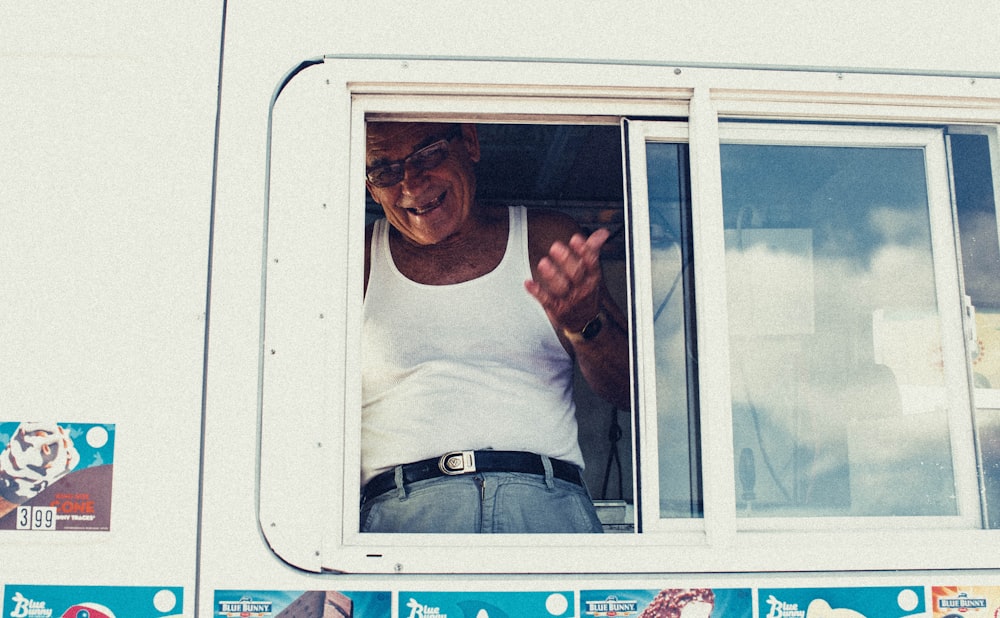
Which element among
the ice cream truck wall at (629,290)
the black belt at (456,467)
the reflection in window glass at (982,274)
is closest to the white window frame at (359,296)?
the ice cream truck wall at (629,290)

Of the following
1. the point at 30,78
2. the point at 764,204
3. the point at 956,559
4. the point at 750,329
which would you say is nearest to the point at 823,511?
the point at 956,559

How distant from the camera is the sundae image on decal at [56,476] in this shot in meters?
1.65

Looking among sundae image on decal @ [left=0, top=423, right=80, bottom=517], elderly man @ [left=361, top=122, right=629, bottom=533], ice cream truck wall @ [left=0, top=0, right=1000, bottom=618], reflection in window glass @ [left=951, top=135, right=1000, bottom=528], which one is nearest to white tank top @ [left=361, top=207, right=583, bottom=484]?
elderly man @ [left=361, top=122, right=629, bottom=533]

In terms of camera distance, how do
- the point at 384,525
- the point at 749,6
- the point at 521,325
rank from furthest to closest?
the point at 521,325, the point at 384,525, the point at 749,6

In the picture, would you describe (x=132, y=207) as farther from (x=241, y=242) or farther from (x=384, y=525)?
(x=384, y=525)

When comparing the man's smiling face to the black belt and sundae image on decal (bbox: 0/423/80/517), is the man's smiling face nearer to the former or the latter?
the black belt

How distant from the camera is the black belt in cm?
215

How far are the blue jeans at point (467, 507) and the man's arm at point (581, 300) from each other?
421mm

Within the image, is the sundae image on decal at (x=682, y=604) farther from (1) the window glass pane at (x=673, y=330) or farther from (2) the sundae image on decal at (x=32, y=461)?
(2) the sundae image on decal at (x=32, y=461)

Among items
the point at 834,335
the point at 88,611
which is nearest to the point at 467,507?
the point at 88,611

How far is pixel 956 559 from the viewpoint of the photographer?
172 centimetres

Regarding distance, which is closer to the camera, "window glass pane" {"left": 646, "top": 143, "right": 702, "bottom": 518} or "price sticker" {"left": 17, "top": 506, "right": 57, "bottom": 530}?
"price sticker" {"left": 17, "top": 506, "right": 57, "bottom": 530}

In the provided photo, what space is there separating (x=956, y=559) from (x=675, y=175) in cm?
101

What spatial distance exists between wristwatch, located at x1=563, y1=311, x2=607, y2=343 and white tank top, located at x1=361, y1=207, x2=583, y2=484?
0.07 meters
